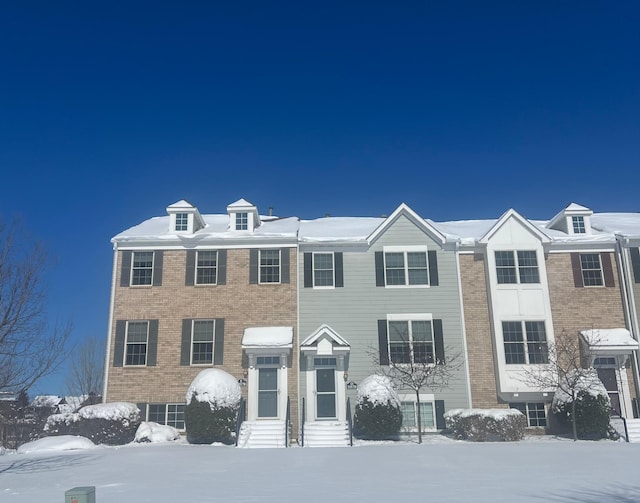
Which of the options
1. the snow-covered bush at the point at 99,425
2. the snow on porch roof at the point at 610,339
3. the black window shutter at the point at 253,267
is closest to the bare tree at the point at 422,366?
the snow on porch roof at the point at 610,339

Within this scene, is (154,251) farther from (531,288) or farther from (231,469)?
(531,288)

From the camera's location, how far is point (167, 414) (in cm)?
2242

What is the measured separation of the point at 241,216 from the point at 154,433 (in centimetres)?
950

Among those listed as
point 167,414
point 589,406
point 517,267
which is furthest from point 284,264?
point 589,406

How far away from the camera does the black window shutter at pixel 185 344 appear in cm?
2284

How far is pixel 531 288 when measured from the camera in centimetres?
2342

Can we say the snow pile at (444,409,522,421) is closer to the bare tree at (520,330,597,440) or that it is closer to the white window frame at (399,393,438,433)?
the white window frame at (399,393,438,433)

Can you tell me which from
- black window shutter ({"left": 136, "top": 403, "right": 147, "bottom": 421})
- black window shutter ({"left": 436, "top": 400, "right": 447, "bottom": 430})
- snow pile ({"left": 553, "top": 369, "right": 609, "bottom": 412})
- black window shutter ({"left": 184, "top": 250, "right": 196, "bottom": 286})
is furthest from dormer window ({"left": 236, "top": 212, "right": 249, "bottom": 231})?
snow pile ({"left": 553, "top": 369, "right": 609, "bottom": 412})

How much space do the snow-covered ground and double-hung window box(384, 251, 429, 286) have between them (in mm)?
7267

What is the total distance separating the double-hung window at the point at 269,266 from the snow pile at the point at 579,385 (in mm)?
11365

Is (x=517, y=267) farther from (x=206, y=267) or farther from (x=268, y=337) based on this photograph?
(x=206, y=267)

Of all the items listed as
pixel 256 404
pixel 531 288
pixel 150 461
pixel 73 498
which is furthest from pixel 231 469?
pixel 531 288

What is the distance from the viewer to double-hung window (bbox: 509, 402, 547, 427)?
22484 millimetres

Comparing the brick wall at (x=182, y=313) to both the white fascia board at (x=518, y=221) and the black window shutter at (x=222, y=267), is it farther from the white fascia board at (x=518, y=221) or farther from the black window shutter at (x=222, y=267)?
the white fascia board at (x=518, y=221)
